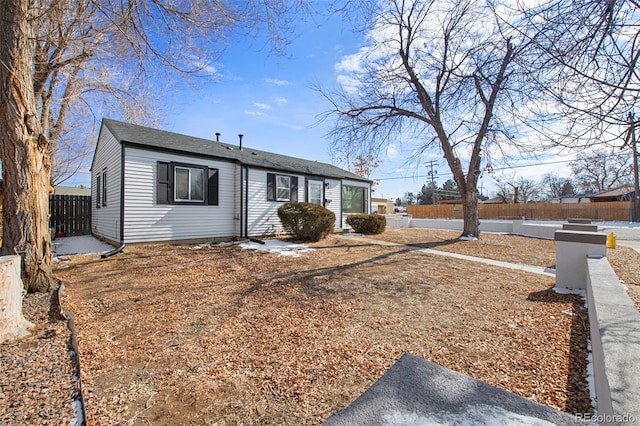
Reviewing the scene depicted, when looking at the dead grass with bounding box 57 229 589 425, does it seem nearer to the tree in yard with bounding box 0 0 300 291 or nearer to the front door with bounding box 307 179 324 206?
the tree in yard with bounding box 0 0 300 291

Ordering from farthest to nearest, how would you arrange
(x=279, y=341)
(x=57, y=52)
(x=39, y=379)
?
1. (x=57, y=52)
2. (x=279, y=341)
3. (x=39, y=379)

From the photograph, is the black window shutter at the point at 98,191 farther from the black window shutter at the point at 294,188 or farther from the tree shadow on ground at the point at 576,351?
the tree shadow on ground at the point at 576,351

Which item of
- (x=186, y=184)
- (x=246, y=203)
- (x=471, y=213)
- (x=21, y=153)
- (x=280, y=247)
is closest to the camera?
(x=21, y=153)

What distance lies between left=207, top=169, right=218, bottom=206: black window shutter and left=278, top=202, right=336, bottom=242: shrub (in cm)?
231

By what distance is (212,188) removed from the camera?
9727 mm

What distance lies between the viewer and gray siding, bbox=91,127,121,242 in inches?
334

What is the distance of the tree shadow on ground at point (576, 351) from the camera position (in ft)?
6.21

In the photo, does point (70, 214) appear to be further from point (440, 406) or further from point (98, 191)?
point (440, 406)

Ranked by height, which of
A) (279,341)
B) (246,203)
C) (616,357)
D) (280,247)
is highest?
(246,203)

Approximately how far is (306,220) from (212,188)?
349 centimetres

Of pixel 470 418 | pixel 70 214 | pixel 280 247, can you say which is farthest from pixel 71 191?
pixel 470 418

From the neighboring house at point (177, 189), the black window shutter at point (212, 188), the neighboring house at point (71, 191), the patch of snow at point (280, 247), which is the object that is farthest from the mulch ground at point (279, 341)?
the neighboring house at point (71, 191)

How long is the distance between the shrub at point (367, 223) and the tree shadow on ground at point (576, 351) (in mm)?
8151

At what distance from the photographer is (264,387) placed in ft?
6.88
